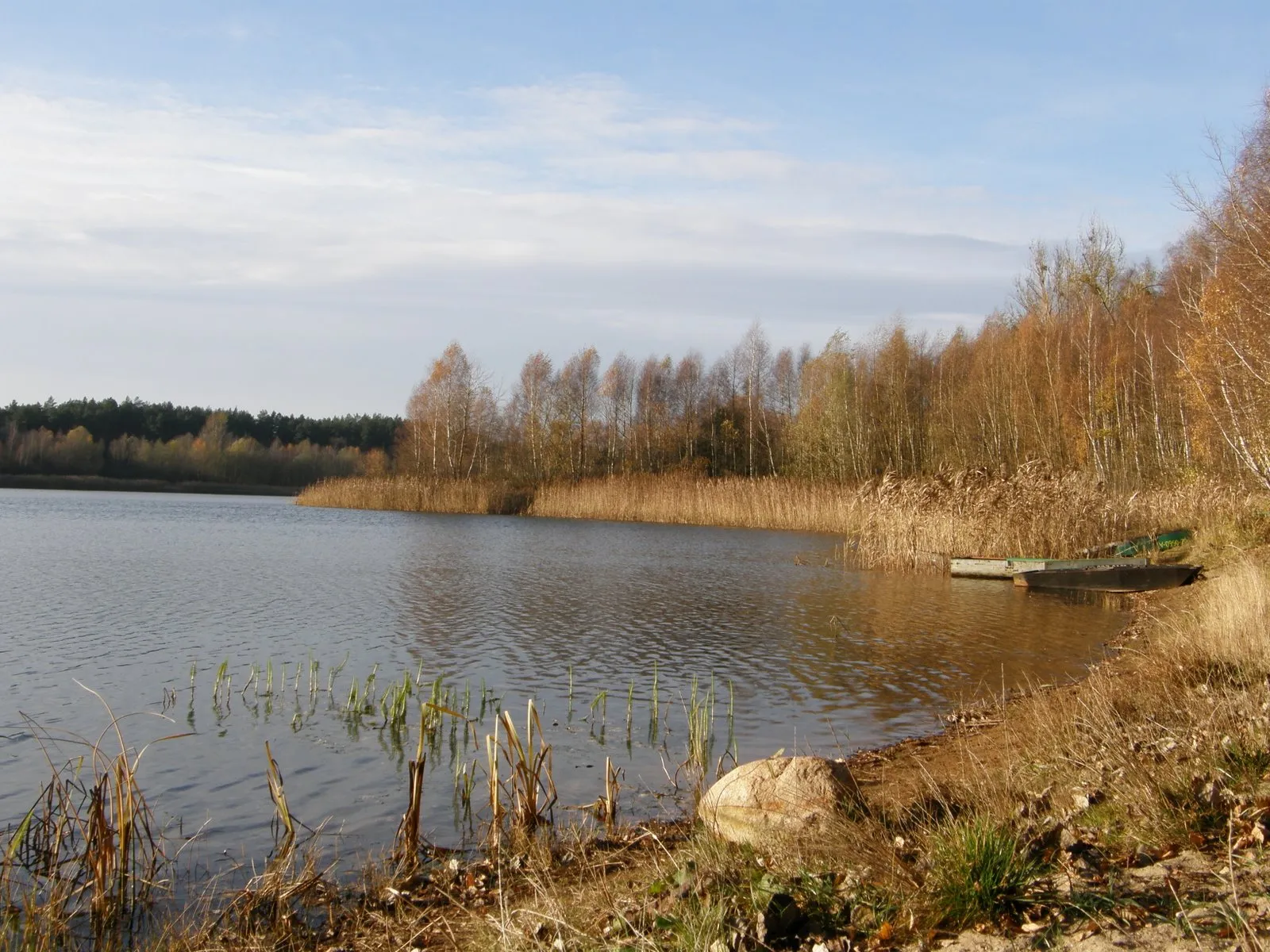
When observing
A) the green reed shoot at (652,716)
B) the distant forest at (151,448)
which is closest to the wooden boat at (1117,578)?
the green reed shoot at (652,716)

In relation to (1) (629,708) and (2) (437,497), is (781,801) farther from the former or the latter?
(2) (437,497)

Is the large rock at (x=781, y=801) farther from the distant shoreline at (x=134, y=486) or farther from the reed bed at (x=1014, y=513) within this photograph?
the distant shoreline at (x=134, y=486)

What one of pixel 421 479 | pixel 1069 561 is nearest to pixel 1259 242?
pixel 1069 561

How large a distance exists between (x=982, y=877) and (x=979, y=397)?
40141 millimetres

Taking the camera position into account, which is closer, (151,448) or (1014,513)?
(1014,513)

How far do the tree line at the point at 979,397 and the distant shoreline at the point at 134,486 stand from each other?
89.9ft

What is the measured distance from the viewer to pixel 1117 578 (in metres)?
18.8

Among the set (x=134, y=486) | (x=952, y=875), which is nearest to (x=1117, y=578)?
(x=952, y=875)

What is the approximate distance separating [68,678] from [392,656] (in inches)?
136

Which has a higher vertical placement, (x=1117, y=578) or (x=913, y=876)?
(x=913, y=876)

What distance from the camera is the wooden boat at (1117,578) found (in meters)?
18.3

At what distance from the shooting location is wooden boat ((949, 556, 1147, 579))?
762 inches

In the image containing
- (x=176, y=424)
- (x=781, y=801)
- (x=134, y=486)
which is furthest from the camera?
(x=176, y=424)

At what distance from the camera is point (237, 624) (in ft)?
47.1
